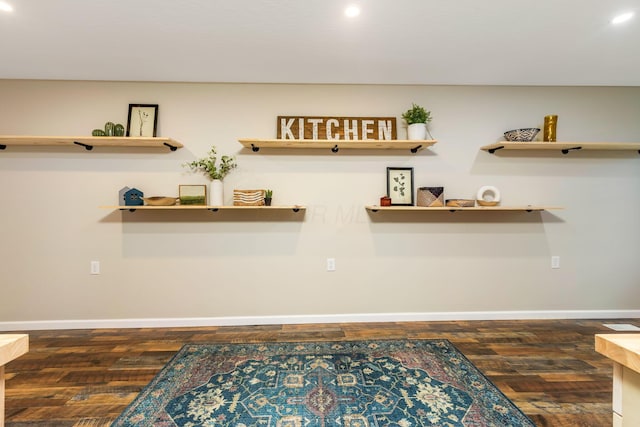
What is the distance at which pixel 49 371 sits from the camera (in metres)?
2.10

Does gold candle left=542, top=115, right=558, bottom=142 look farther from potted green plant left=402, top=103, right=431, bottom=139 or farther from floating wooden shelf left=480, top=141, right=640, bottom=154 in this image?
potted green plant left=402, top=103, right=431, bottom=139

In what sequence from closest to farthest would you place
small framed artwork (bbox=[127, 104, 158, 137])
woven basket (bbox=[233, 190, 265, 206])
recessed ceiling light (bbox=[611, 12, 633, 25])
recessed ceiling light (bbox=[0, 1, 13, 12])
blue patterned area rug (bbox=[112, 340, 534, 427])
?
blue patterned area rug (bbox=[112, 340, 534, 427]) → recessed ceiling light (bbox=[0, 1, 13, 12]) → recessed ceiling light (bbox=[611, 12, 633, 25]) → woven basket (bbox=[233, 190, 265, 206]) → small framed artwork (bbox=[127, 104, 158, 137])

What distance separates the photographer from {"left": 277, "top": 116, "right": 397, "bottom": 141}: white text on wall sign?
2.88 meters

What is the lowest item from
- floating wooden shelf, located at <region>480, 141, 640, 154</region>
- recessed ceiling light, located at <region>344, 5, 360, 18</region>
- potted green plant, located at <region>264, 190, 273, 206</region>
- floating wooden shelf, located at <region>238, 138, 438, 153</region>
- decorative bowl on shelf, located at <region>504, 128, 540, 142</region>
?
potted green plant, located at <region>264, 190, 273, 206</region>

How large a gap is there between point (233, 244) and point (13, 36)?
Result: 83.9 inches

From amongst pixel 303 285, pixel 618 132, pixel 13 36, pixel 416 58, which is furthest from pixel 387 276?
pixel 13 36

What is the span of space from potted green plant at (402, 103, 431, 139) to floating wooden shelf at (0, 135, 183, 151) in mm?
2072

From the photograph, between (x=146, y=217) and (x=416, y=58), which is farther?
(x=146, y=217)

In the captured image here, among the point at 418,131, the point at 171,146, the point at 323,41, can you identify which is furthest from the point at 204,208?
the point at 418,131

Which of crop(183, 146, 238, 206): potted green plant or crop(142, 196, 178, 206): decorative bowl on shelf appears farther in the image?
crop(183, 146, 238, 206): potted green plant

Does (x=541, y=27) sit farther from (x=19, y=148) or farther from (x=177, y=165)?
(x=19, y=148)

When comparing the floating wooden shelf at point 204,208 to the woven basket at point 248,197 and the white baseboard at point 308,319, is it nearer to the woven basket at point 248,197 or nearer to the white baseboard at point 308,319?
the woven basket at point 248,197

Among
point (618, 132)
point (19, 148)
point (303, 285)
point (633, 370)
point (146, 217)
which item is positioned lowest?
point (303, 285)

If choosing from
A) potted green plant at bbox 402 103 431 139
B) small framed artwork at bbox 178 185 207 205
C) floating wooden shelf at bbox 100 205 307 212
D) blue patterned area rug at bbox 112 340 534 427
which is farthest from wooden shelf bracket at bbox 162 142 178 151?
potted green plant at bbox 402 103 431 139
